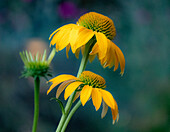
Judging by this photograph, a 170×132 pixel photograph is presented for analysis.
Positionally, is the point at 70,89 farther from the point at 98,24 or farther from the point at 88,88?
the point at 98,24

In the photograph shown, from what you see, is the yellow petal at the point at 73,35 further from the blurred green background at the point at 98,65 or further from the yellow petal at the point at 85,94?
the blurred green background at the point at 98,65

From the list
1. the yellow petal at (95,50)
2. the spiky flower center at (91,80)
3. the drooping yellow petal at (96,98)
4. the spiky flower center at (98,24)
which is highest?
the spiky flower center at (98,24)

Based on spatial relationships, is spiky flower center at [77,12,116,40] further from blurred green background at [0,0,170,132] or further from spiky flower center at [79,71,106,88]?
blurred green background at [0,0,170,132]

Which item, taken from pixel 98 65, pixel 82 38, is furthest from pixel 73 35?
pixel 98 65

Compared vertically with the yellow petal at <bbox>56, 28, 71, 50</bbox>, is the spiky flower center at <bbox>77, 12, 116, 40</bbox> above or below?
above

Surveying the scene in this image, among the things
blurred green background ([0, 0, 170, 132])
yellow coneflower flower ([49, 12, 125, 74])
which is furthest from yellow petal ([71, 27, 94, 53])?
blurred green background ([0, 0, 170, 132])

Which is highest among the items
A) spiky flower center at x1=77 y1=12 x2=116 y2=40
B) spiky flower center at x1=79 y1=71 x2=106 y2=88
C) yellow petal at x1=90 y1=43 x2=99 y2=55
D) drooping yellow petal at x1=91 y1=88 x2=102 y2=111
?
spiky flower center at x1=77 y1=12 x2=116 y2=40

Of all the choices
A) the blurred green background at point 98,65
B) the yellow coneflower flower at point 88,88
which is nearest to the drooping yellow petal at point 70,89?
the yellow coneflower flower at point 88,88

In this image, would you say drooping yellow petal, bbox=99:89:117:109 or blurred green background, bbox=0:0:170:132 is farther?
blurred green background, bbox=0:0:170:132

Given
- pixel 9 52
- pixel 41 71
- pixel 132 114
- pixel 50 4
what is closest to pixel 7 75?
pixel 9 52
